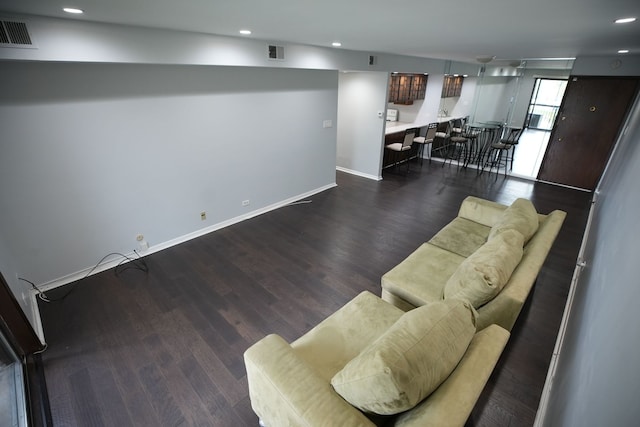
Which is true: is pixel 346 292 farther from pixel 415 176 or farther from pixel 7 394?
pixel 415 176

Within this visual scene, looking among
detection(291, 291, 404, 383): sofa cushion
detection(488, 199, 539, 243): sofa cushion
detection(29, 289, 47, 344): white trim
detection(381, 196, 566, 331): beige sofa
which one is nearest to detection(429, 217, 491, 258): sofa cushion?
detection(381, 196, 566, 331): beige sofa

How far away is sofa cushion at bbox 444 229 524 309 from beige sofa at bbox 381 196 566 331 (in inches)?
3.0

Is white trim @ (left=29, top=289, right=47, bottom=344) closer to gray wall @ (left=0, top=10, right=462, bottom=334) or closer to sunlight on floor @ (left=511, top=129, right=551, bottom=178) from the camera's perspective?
gray wall @ (left=0, top=10, right=462, bottom=334)

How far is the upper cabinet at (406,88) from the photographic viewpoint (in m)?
6.38

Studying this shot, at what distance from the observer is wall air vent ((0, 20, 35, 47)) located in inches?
76.9

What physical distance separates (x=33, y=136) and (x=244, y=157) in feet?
6.83

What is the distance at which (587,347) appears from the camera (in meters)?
1.32

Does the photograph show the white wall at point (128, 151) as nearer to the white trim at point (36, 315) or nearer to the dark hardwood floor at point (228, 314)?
the white trim at point (36, 315)

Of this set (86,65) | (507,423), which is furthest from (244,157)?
(507,423)

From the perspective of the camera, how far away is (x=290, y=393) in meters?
1.33

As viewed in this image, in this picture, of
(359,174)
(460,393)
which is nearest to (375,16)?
(460,393)

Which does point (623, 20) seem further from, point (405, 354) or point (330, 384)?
point (330, 384)

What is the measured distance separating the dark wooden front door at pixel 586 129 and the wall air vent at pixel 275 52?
515 cm

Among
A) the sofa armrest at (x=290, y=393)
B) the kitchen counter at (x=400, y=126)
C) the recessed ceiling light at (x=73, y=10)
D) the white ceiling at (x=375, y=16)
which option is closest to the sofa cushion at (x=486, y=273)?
the sofa armrest at (x=290, y=393)
